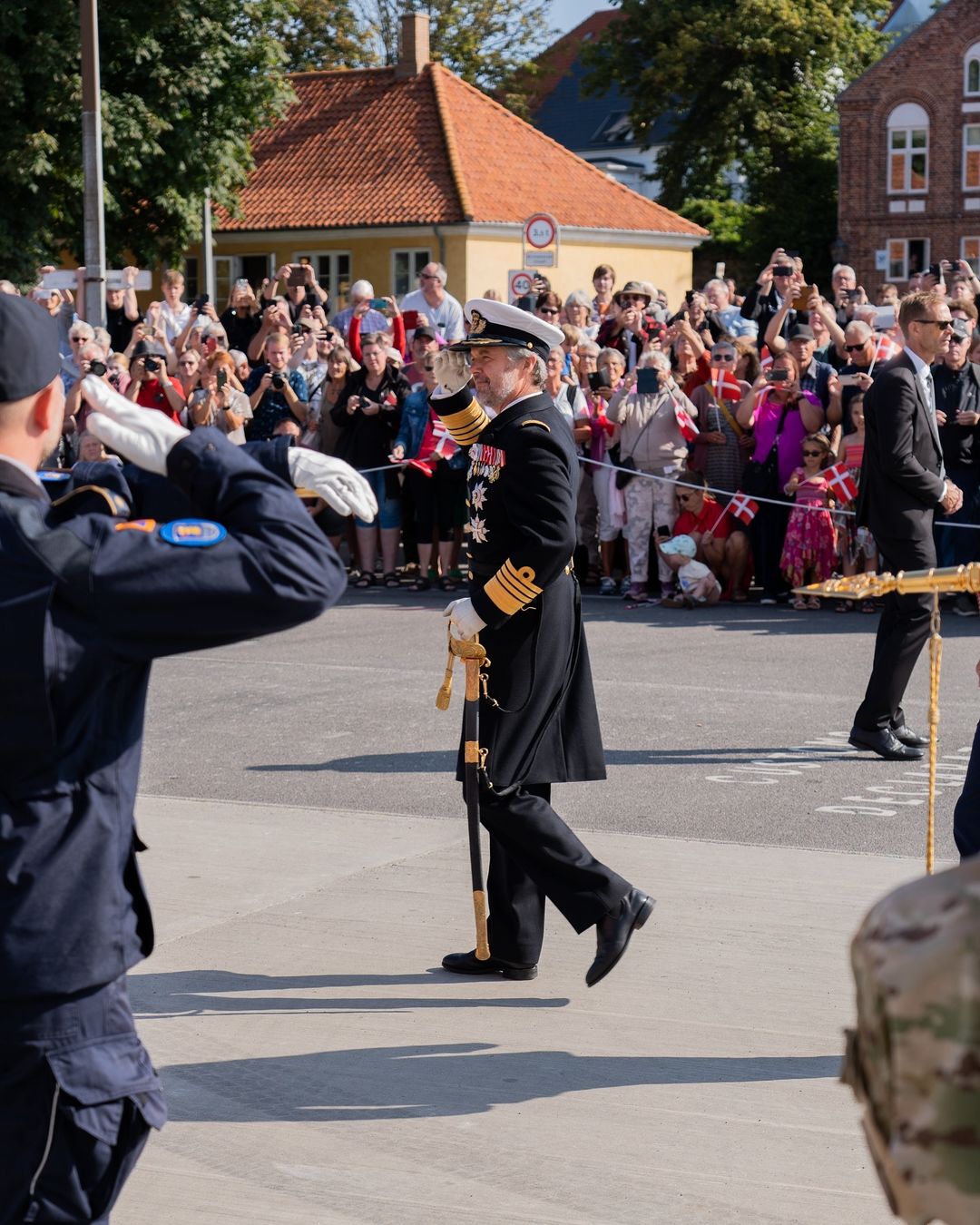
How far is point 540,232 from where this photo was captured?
70.7ft

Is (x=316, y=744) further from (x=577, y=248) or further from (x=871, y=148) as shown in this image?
(x=871, y=148)

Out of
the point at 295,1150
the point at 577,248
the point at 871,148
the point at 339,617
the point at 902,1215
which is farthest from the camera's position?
the point at 871,148

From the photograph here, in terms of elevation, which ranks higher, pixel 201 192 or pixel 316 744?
pixel 201 192

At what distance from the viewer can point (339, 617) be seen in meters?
14.7

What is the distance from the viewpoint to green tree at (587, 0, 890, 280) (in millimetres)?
59688

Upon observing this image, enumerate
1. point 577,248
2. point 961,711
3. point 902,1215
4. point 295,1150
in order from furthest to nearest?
point 577,248 < point 961,711 < point 295,1150 < point 902,1215

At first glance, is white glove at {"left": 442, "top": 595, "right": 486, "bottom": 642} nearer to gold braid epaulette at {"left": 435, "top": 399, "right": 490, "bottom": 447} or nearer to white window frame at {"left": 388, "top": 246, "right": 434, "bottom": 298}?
gold braid epaulette at {"left": 435, "top": 399, "right": 490, "bottom": 447}

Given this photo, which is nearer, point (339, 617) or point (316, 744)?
point (316, 744)

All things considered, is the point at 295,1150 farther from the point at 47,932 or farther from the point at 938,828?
the point at 938,828

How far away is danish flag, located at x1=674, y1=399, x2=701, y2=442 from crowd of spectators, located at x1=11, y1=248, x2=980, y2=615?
0.02 meters

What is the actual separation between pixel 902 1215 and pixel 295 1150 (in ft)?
9.48

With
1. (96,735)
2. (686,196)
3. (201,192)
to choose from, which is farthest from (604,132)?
(96,735)

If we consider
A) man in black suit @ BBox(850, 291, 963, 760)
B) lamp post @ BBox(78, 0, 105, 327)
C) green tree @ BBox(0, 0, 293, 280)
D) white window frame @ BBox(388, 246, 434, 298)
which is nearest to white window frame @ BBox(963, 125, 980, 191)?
white window frame @ BBox(388, 246, 434, 298)

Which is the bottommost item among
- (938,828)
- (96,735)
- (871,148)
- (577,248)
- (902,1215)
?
(938,828)
